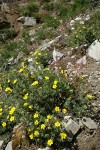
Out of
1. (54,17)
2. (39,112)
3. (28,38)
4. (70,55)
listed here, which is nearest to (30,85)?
(39,112)

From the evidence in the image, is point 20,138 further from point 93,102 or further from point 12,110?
point 93,102

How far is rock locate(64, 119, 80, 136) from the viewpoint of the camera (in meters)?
5.57

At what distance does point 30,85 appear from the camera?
613 cm

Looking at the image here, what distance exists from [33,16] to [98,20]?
15.7 ft

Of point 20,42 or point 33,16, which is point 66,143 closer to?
point 20,42

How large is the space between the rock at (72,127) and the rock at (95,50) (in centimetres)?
245

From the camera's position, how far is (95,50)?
25.1 ft

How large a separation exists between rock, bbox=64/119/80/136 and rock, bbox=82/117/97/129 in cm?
18

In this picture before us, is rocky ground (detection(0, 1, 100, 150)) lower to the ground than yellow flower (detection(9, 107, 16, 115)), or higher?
lower

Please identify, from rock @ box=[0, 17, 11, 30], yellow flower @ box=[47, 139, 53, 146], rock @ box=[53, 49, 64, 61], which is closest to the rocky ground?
rock @ box=[53, 49, 64, 61]

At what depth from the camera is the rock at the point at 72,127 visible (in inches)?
219

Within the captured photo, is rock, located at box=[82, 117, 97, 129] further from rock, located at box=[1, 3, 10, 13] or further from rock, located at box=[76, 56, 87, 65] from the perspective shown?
rock, located at box=[1, 3, 10, 13]

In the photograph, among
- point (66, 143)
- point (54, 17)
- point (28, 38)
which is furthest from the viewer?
point (54, 17)

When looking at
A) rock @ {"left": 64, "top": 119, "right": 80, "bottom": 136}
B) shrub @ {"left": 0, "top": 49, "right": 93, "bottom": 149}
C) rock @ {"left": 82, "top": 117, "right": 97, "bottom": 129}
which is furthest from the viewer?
rock @ {"left": 82, "top": 117, "right": 97, "bottom": 129}
